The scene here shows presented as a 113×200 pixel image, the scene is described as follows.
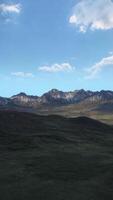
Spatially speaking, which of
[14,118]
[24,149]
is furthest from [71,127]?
[24,149]

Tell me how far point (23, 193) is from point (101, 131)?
89584 mm

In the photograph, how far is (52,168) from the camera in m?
58.5

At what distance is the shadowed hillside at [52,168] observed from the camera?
1720 inches

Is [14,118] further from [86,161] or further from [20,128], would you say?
[86,161]

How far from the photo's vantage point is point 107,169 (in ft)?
189

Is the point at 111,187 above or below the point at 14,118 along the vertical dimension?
below

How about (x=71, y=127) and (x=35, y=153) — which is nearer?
(x=35, y=153)

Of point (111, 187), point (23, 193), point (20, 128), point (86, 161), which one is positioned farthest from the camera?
point (20, 128)

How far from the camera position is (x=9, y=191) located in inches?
1719

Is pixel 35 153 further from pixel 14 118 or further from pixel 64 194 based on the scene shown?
pixel 14 118

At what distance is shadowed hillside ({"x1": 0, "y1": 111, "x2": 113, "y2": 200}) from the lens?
4369 centimetres

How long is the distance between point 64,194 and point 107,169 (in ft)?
52.1

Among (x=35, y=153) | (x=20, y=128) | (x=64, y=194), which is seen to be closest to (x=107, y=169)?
(x=64, y=194)

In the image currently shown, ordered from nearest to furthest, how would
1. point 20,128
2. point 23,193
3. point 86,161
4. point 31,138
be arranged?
point 23,193, point 86,161, point 31,138, point 20,128
